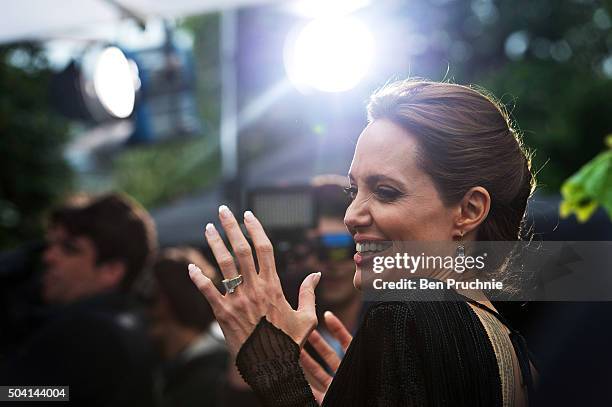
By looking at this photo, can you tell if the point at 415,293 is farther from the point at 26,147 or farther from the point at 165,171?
the point at 165,171

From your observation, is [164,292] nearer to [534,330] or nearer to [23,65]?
[534,330]

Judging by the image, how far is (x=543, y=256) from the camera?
112 cm

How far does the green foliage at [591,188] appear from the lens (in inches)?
82.5

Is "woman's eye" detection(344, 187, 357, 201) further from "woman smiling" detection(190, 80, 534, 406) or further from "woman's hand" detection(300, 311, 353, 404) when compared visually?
"woman's hand" detection(300, 311, 353, 404)

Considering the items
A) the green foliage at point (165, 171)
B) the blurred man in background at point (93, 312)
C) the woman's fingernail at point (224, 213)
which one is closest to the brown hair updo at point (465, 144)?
the woman's fingernail at point (224, 213)

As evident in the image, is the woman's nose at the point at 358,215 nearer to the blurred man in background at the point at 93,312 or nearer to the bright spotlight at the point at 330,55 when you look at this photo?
the bright spotlight at the point at 330,55

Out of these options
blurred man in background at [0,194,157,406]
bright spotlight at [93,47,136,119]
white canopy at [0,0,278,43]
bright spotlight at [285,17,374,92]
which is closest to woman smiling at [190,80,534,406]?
bright spotlight at [285,17,374,92]

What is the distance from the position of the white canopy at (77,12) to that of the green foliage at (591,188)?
123 centimetres

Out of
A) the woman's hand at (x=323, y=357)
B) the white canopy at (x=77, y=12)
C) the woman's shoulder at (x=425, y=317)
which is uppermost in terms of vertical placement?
the white canopy at (x=77, y=12)

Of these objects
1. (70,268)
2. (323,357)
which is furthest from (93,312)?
(323,357)

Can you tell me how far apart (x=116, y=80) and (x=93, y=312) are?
187cm

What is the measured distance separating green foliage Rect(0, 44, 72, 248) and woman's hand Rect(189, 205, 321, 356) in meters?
10.0

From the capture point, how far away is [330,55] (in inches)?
55.9

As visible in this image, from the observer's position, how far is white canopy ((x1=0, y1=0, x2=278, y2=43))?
8.32 feet
